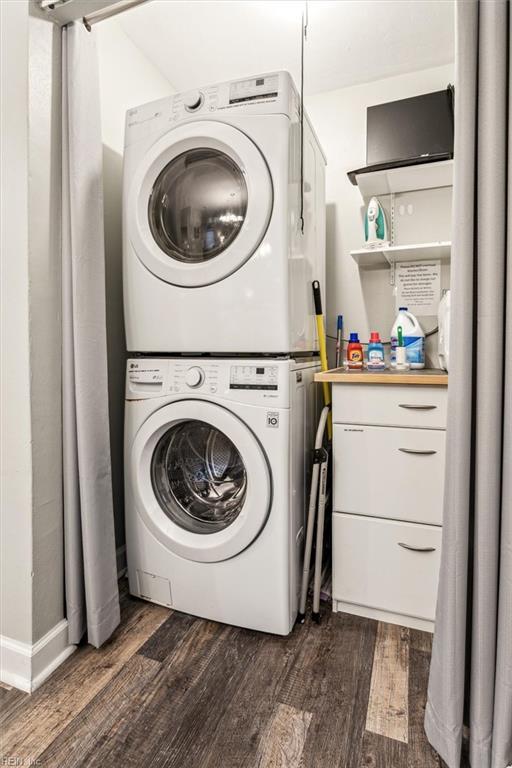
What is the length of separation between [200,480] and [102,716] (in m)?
0.75

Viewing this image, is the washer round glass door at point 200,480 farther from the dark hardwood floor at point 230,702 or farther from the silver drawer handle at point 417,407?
the silver drawer handle at point 417,407

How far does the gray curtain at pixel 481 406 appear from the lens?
2.78 feet

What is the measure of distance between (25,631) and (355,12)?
8.35 ft

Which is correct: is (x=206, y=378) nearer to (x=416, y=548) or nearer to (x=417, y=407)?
(x=417, y=407)

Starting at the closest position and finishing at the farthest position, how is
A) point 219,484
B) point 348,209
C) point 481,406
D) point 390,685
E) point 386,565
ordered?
point 481,406 → point 390,685 → point 386,565 → point 219,484 → point 348,209

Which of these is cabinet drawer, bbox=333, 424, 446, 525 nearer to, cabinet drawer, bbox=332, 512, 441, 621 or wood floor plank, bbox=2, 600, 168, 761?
cabinet drawer, bbox=332, 512, 441, 621

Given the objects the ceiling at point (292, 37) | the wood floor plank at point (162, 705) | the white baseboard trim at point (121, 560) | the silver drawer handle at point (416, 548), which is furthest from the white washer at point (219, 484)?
the ceiling at point (292, 37)

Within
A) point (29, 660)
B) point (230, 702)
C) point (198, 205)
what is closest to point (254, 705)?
point (230, 702)

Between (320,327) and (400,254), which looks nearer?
(320,327)

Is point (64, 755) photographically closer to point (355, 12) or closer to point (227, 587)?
point (227, 587)

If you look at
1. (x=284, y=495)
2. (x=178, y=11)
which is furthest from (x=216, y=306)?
(x=178, y=11)

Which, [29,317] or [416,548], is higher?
[29,317]

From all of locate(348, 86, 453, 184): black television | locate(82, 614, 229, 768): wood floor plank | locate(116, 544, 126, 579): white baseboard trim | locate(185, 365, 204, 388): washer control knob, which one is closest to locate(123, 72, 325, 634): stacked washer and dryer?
locate(185, 365, 204, 388): washer control knob

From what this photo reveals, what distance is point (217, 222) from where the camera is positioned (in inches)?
57.2
